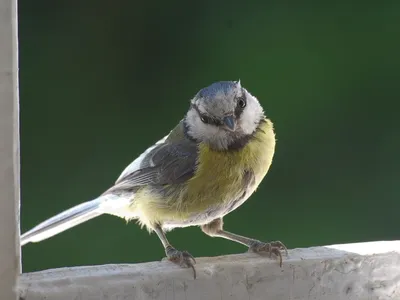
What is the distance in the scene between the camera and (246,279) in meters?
1.43

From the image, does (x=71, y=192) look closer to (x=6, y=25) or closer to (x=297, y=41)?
(x=297, y=41)

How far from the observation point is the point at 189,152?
1.90 meters

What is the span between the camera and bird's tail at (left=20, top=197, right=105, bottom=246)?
1.93 m

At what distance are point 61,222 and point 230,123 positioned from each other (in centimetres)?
51

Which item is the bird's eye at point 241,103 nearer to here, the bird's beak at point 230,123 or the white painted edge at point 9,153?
the bird's beak at point 230,123

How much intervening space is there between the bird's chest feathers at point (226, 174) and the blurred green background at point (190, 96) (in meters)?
0.92

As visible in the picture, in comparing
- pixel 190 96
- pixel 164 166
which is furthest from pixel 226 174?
pixel 190 96

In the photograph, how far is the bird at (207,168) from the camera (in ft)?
5.89

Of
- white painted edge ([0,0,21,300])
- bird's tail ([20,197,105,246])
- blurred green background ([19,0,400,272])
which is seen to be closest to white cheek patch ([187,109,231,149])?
bird's tail ([20,197,105,246])

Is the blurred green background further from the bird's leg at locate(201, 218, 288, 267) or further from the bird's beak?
the bird's beak

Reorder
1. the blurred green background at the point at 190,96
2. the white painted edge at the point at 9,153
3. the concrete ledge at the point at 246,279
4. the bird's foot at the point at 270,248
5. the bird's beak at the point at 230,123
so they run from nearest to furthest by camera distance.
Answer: the white painted edge at the point at 9,153, the concrete ledge at the point at 246,279, the bird's foot at the point at 270,248, the bird's beak at the point at 230,123, the blurred green background at the point at 190,96

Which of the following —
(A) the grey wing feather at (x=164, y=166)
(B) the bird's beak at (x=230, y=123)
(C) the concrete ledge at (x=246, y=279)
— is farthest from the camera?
(A) the grey wing feather at (x=164, y=166)

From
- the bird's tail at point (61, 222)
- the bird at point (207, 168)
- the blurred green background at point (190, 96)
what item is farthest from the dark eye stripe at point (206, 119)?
the blurred green background at point (190, 96)

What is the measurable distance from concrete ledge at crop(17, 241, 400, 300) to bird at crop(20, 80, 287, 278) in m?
0.20
